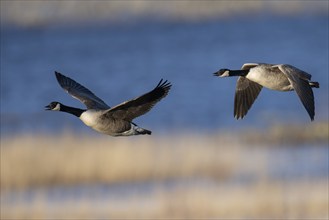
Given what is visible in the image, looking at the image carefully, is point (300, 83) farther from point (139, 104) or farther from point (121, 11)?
point (121, 11)

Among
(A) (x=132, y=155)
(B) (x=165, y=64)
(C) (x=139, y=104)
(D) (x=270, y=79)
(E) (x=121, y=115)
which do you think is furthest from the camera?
(B) (x=165, y=64)

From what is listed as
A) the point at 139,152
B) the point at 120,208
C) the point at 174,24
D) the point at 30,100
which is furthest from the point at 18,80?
the point at 120,208

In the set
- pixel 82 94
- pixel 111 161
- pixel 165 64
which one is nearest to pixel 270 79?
pixel 82 94

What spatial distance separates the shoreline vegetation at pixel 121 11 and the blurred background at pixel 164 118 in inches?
1.4

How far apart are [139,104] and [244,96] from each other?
7.00ft

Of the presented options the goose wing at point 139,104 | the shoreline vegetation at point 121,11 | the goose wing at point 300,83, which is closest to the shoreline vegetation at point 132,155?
the goose wing at point 300,83

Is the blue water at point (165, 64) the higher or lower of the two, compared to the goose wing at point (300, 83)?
higher

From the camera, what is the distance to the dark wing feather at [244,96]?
36.3 feet

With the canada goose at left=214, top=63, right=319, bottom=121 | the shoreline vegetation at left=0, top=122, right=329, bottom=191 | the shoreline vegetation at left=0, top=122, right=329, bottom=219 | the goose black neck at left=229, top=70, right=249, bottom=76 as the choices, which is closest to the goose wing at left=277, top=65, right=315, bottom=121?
the canada goose at left=214, top=63, right=319, bottom=121

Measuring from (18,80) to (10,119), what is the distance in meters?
4.08

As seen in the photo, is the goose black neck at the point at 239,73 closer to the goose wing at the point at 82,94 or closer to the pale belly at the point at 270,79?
the pale belly at the point at 270,79

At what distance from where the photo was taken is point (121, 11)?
25422mm

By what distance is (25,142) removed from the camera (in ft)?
48.1

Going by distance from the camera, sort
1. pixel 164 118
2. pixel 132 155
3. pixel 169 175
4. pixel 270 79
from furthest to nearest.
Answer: pixel 164 118 → pixel 132 155 → pixel 169 175 → pixel 270 79
